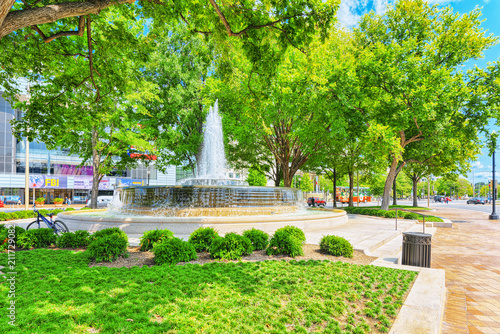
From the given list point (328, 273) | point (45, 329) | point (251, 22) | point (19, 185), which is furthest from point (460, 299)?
point (19, 185)

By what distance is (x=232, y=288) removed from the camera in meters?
4.98

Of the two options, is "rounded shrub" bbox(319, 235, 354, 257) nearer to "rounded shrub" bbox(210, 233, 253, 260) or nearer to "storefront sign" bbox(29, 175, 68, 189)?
"rounded shrub" bbox(210, 233, 253, 260)

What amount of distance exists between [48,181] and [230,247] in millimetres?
52253

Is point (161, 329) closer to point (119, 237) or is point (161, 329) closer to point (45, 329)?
point (45, 329)

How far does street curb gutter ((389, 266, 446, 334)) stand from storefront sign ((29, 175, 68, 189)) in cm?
5545

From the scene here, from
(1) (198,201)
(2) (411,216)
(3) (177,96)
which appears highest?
(3) (177,96)

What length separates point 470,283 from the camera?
259 inches

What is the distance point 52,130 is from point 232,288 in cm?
938

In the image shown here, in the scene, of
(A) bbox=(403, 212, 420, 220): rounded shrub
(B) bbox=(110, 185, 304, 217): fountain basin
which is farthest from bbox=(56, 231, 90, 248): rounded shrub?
(A) bbox=(403, 212, 420, 220): rounded shrub

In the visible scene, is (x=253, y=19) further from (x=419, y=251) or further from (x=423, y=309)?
(x=419, y=251)

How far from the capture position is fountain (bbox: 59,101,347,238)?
1112cm

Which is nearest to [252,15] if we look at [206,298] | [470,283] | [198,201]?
[206,298]

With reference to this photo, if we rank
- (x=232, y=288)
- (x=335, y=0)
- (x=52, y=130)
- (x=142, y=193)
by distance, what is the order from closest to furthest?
1. (x=232, y=288)
2. (x=335, y=0)
3. (x=52, y=130)
4. (x=142, y=193)

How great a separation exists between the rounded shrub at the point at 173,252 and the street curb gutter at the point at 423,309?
189 inches
